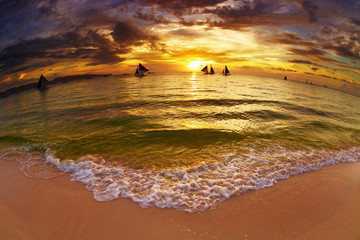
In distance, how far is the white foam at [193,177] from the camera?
15.2 feet

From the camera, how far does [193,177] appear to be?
5.70 metres

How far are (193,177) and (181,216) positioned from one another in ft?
5.88

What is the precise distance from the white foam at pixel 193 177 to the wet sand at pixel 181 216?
294 mm

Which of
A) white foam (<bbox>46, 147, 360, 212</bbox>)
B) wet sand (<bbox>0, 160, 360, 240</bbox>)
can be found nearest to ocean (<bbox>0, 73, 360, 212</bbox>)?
white foam (<bbox>46, 147, 360, 212</bbox>)

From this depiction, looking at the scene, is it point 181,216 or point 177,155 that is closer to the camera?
point 181,216

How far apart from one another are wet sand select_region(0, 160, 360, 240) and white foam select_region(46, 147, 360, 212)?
0.29m

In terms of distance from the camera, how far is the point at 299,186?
208 inches

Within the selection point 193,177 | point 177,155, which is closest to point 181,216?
point 193,177

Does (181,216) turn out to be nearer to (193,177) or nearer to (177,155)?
(193,177)

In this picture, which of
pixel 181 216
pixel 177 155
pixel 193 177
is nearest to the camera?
pixel 181 216

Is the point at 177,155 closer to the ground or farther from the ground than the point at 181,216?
closer to the ground

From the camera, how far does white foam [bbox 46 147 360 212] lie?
464cm

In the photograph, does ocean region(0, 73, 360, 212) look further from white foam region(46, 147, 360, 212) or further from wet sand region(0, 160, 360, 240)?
wet sand region(0, 160, 360, 240)

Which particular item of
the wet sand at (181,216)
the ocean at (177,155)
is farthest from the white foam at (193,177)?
the wet sand at (181,216)
